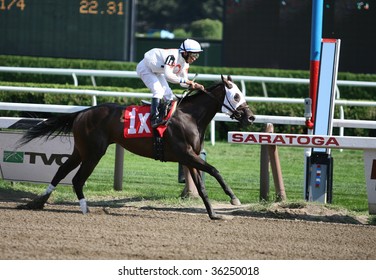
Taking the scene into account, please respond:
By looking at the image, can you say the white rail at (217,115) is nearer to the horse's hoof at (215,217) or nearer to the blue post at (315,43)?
the blue post at (315,43)

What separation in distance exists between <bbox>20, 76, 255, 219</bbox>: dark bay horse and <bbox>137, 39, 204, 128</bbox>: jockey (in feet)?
0.59

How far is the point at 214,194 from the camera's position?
974 centimetres

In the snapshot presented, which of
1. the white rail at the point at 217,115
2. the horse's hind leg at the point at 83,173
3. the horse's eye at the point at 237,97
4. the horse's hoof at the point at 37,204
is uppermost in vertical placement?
the horse's eye at the point at 237,97

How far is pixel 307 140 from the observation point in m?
8.47

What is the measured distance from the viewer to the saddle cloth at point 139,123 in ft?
27.4

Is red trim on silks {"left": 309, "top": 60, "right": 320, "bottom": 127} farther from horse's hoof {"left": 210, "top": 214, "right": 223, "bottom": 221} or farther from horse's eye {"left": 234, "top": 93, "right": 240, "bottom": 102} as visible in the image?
horse's hoof {"left": 210, "top": 214, "right": 223, "bottom": 221}

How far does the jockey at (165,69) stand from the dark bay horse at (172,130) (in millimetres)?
179

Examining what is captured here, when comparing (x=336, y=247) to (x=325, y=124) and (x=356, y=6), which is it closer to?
(x=325, y=124)

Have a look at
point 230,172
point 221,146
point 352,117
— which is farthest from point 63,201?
point 352,117

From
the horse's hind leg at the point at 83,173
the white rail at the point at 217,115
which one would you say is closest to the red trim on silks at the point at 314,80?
the white rail at the point at 217,115

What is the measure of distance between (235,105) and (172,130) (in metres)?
0.65

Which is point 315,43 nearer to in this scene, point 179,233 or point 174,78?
point 174,78

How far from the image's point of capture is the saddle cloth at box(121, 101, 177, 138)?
27.4ft

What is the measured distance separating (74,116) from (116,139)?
1.65ft
